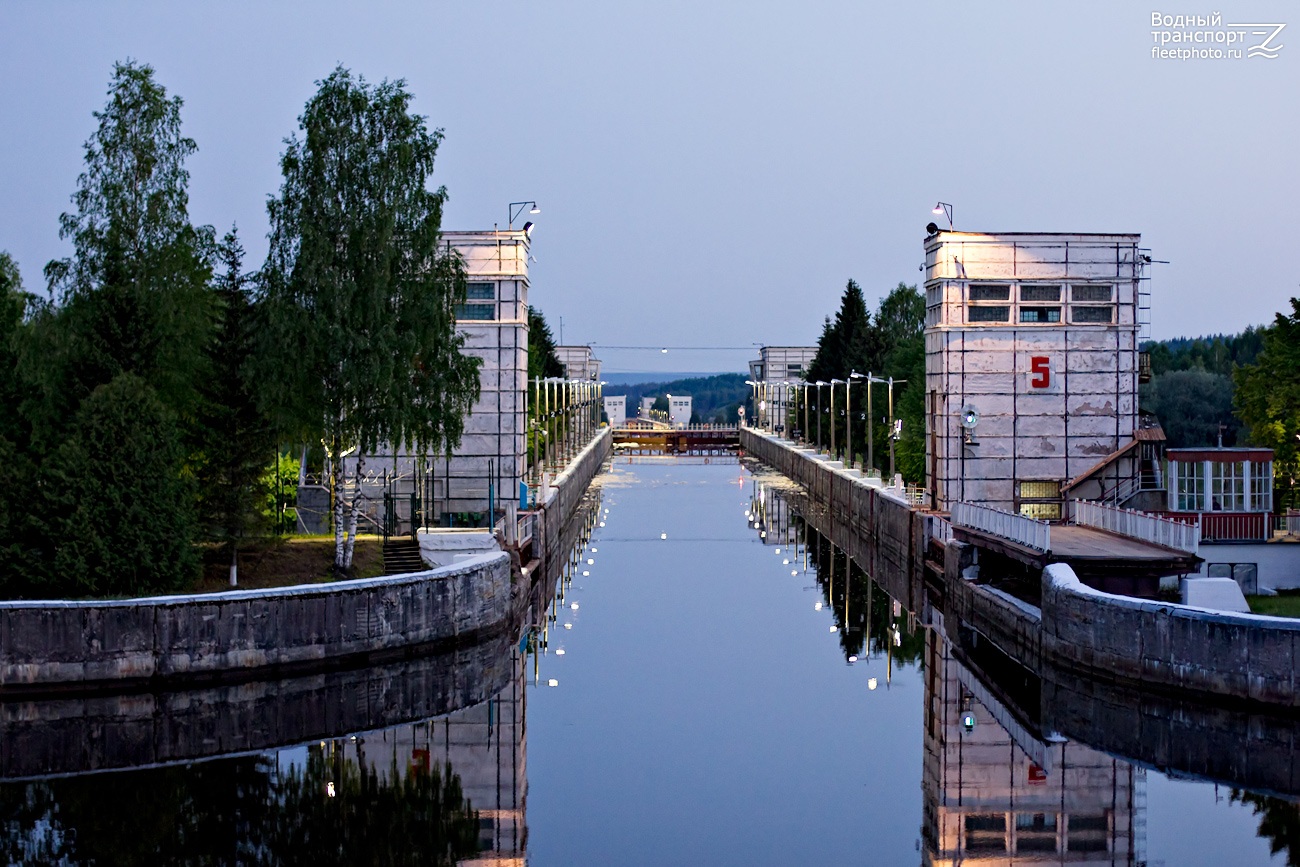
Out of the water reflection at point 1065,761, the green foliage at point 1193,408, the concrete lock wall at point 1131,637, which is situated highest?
the green foliage at point 1193,408

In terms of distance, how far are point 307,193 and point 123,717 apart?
15896mm

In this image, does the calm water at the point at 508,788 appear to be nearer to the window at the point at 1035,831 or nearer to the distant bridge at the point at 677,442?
the window at the point at 1035,831

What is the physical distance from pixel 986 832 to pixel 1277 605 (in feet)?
44.9

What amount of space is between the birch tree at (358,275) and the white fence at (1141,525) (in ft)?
58.6

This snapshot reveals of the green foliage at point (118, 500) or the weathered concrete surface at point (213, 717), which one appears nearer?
the weathered concrete surface at point (213, 717)

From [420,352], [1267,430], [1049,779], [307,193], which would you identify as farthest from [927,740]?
[1267,430]

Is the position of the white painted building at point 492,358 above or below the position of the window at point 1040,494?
above

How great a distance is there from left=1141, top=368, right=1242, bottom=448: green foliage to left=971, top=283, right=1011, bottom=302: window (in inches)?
1667

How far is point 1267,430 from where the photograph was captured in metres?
50.4

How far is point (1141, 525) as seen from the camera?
37906mm

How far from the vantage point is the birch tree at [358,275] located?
3844 cm

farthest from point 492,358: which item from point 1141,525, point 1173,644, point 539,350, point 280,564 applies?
point 539,350

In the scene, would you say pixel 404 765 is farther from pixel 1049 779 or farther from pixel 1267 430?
pixel 1267 430

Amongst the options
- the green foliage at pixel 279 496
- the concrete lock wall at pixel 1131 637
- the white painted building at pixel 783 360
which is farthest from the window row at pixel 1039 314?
the white painted building at pixel 783 360
